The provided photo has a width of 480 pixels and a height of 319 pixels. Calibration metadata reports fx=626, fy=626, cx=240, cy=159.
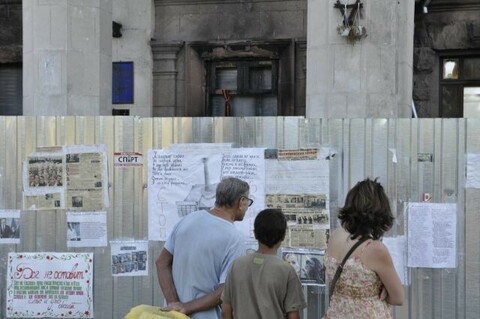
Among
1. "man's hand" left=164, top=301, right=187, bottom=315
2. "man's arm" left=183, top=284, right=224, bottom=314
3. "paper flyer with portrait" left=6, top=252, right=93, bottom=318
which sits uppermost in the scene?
"man's arm" left=183, top=284, right=224, bottom=314

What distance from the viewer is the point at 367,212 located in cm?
341

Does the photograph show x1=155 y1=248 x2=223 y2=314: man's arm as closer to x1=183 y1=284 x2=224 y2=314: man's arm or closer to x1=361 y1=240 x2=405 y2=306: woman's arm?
x1=183 y1=284 x2=224 y2=314: man's arm

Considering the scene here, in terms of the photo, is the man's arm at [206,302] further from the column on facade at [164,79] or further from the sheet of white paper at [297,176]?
the column on facade at [164,79]

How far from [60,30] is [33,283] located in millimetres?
3889

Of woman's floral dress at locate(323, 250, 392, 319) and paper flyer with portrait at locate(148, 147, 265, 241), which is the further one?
paper flyer with portrait at locate(148, 147, 265, 241)

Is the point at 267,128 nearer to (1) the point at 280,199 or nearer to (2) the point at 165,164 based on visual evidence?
(1) the point at 280,199

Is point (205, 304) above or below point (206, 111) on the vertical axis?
below

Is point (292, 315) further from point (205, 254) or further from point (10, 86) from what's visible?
point (10, 86)

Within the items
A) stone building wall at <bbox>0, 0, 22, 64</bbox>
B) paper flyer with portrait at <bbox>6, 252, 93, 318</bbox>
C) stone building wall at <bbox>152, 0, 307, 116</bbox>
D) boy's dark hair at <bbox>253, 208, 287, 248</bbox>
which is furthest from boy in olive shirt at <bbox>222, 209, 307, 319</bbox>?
stone building wall at <bbox>0, 0, 22, 64</bbox>

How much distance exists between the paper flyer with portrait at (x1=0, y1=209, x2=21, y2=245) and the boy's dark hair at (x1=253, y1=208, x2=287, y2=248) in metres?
3.34

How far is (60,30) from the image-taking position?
8.49 metres

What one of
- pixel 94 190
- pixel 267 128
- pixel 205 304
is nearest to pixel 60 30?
pixel 94 190

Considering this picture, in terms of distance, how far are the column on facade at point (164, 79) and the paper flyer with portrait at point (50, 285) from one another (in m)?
6.23

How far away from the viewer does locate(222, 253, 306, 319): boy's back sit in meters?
3.52
